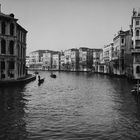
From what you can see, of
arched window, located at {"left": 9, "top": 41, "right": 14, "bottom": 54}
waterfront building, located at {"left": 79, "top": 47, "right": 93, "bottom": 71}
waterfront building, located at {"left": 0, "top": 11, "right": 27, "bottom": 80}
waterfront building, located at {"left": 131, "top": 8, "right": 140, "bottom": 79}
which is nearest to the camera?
waterfront building, located at {"left": 0, "top": 11, "right": 27, "bottom": 80}

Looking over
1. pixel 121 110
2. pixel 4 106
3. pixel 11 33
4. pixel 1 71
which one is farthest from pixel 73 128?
pixel 11 33

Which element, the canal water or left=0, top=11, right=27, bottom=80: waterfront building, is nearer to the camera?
the canal water

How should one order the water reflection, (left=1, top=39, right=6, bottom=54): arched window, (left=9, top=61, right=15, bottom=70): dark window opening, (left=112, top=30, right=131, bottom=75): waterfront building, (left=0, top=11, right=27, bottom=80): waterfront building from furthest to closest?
(left=112, top=30, right=131, bottom=75): waterfront building → (left=9, top=61, right=15, bottom=70): dark window opening → (left=1, top=39, right=6, bottom=54): arched window → (left=0, top=11, right=27, bottom=80): waterfront building → the water reflection

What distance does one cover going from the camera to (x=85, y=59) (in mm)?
163000

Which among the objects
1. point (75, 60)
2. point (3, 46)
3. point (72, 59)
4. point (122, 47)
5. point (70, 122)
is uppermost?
point (122, 47)

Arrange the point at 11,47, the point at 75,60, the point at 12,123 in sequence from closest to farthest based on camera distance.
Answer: the point at 12,123, the point at 11,47, the point at 75,60

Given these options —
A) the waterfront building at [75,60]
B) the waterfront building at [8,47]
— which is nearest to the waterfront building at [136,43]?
the waterfront building at [8,47]

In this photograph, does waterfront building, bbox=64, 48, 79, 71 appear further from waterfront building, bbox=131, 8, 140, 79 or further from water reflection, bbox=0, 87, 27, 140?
water reflection, bbox=0, 87, 27, 140

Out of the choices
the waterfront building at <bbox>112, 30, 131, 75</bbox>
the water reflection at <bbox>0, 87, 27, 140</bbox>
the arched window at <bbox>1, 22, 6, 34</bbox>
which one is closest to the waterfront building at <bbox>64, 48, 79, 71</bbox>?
the waterfront building at <bbox>112, 30, 131, 75</bbox>

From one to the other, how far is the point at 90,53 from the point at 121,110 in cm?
14505

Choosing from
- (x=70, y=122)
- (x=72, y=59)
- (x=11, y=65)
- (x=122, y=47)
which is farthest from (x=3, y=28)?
→ (x=72, y=59)

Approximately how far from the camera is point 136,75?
2251 inches

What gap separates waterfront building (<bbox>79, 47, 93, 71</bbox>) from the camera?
6319 inches

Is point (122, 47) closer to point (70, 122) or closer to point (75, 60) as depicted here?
point (70, 122)
